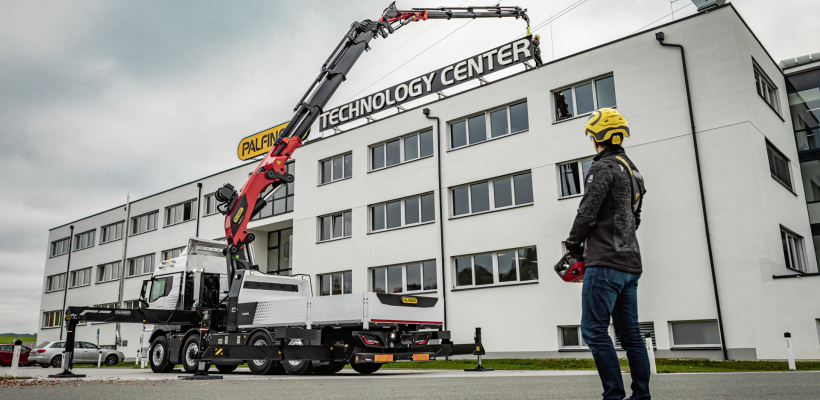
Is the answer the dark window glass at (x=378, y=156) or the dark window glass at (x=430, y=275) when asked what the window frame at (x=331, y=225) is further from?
the dark window glass at (x=430, y=275)

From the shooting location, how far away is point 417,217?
2348 centimetres

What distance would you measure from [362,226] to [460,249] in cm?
512

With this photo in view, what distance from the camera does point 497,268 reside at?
20.6m

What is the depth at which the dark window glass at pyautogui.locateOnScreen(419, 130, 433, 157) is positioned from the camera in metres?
23.7

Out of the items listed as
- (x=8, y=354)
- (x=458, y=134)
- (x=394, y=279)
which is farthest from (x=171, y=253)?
(x=458, y=134)

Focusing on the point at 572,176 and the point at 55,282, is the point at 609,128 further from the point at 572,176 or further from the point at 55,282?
the point at 55,282

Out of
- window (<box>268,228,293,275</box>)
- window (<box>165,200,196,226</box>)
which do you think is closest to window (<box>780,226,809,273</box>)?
window (<box>268,228,293,275</box>)

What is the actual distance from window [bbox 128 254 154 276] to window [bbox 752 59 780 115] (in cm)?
3268

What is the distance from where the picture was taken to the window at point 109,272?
132 feet

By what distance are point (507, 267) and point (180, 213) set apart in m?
23.6

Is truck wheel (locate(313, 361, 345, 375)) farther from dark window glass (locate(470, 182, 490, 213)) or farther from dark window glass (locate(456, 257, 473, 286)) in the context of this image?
dark window glass (locate(470, 182, 490, 213))

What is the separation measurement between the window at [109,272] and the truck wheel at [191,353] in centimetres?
2770

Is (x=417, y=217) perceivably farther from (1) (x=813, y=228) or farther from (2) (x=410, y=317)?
(1) (x=813, y=228)

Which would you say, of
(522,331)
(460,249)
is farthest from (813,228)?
(460,249)
